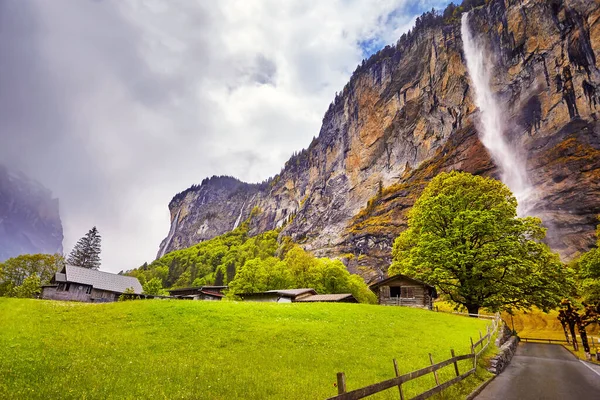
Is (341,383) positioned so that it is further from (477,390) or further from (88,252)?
(88,252)

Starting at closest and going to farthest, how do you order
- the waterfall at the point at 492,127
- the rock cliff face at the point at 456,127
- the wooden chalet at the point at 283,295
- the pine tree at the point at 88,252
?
the wooden chalet at the point at 283,295, the rock cliff face at the point at 456,127, the waterfall at the point at 492,127, the pine tree at the point at 88,252

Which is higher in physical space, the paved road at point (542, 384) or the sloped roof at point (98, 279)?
the sloped roof at point (98, 279)

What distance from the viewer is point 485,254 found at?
33.0 meters

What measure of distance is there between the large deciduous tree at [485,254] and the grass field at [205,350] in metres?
4.29

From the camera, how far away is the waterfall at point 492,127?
9975 cm

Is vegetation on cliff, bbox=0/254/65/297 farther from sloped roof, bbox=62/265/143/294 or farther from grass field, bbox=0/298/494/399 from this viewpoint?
grass field, bbox=0/298/494/399

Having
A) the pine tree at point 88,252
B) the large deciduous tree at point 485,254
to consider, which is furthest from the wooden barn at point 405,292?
the pine tree at point 88,252

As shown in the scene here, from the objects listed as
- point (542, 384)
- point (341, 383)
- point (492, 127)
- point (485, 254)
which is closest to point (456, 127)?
point (492, 127)

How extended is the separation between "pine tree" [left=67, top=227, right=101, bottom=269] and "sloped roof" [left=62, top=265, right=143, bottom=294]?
5598 centimetres

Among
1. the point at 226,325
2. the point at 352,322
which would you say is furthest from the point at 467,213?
the point at 226,325

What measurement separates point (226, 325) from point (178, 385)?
41.4ft

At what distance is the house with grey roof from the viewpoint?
66.0 m

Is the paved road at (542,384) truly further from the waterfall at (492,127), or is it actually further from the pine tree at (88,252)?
the pine tree at (88,252)

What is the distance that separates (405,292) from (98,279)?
63.9 metres
